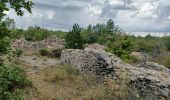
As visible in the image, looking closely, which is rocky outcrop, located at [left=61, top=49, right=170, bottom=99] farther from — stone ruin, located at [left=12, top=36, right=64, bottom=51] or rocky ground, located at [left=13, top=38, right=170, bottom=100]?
stone ruin, located at [left=12, top=36, right=64, bottom=51]

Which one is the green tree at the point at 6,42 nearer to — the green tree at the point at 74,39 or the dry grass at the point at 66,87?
the dry grass at the point at 66,87

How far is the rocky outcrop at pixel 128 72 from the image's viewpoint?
1438 centimetres

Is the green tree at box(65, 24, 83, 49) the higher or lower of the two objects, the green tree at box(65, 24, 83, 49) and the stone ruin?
the higher

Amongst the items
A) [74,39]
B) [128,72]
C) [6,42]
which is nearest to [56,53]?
[74,39]

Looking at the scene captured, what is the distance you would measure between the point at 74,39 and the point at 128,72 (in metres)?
16.3

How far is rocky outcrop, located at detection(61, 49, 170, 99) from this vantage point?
14.4 m

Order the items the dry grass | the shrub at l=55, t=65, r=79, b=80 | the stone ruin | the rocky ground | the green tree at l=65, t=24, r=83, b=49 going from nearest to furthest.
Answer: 1. the rocky ground
2. the dry grass
3. the shrub at l=55, t=65, r=79, b=80
4. the green tree at l=65, t=24, r=83, b=49
5. the stone ruin

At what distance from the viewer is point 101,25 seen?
2704 inches

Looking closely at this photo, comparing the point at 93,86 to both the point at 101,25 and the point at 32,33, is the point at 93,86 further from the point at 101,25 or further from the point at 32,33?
the point at 101,25

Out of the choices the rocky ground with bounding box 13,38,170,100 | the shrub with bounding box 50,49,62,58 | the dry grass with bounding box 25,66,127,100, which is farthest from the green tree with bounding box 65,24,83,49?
the dry grass with bounding box 25,66,127,100

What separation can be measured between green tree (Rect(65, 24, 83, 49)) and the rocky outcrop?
1087 centimetres

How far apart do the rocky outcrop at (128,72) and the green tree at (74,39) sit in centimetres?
1087

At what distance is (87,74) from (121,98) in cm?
494

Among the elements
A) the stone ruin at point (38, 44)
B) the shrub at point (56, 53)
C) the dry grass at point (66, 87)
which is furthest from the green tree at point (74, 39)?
the dry grass at point (66, 87)
